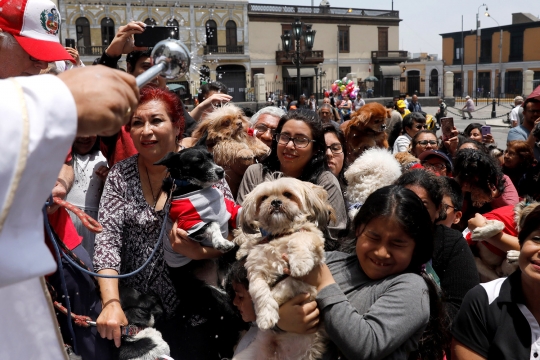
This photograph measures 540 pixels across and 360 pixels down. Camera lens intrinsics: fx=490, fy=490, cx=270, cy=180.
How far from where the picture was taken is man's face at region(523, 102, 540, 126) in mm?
5602

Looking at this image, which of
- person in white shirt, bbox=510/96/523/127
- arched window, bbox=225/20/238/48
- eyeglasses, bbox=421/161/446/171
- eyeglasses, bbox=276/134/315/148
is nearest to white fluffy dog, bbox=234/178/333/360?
eyeglasses, bbox=276/134/315/148

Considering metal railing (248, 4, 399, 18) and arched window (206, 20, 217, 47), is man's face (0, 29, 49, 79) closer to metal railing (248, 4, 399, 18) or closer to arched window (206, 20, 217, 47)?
arched window (206, 20, 217, 47)

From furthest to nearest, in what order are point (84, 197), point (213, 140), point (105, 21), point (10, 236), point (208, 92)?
point (105, 21) < point (208, 92) < point (213, 140) < point (84, 197) < point (10, 236)

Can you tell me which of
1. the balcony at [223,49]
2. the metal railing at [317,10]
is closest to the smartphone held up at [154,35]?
the balcony at [223,49]

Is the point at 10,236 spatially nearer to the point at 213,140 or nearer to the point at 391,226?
the point at 391,226

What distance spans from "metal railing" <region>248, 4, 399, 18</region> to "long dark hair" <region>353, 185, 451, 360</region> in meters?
46.9

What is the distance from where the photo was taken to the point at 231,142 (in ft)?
13.1

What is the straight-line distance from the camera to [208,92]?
6402 mm

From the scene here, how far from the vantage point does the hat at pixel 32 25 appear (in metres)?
2.33

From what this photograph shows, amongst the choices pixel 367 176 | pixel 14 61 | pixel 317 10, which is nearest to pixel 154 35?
pixel 14 61

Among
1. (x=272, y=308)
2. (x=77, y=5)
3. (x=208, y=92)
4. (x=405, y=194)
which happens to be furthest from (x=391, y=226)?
(x=77, y=5)

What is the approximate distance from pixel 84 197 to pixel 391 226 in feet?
6.55

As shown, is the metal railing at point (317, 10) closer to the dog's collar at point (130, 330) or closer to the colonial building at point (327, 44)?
the colonial building at point (327, 44)

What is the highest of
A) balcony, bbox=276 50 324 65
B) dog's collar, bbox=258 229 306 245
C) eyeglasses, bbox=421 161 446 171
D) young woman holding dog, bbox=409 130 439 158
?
balcony, bbox=276 50 324 65
